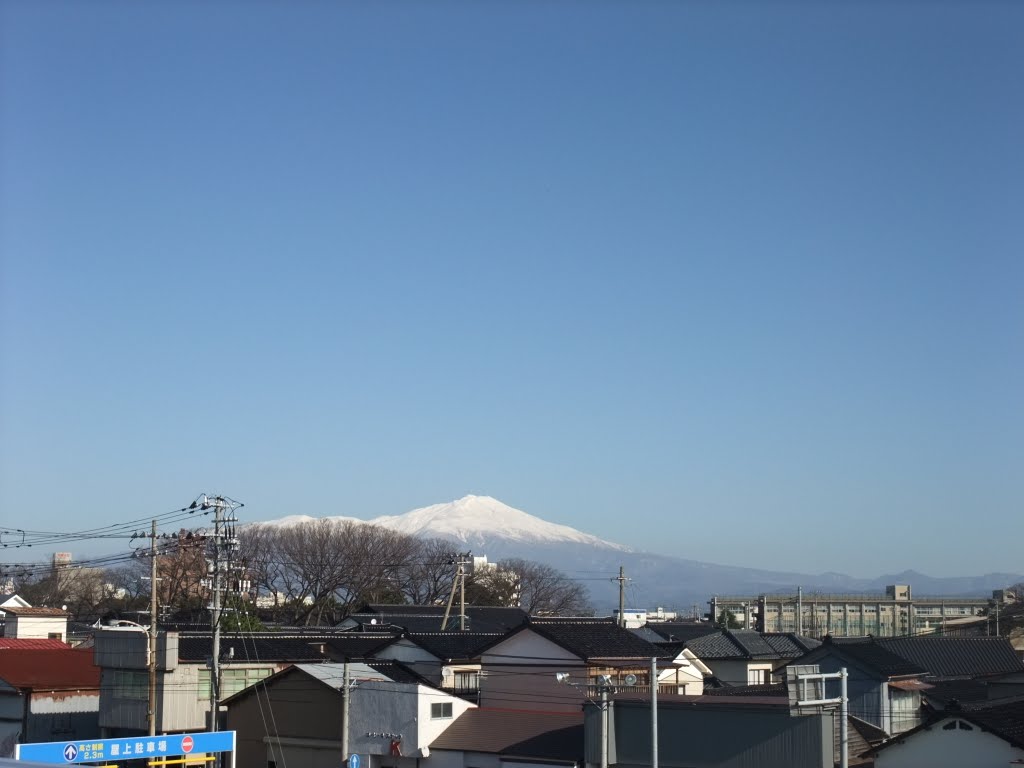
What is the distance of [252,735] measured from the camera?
36656mm

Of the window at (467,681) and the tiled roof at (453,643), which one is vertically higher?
the tiled roof at (453,643)

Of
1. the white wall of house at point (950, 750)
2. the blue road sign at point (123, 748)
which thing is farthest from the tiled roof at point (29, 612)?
the white wall of house at point (950, 750)

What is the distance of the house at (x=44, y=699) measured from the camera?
41.2 m

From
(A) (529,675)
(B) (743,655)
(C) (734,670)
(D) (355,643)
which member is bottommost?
(C) (734,670)

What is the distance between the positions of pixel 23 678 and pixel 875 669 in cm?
3012

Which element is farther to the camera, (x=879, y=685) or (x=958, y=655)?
(x=958, y=655)

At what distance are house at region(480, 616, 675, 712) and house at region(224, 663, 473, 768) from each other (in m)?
3.50

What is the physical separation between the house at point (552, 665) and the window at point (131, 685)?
11473 mm

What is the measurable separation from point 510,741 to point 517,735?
27cm

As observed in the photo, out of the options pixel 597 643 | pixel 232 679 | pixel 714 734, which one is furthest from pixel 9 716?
pixel 714 734

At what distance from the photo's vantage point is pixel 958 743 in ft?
90.4

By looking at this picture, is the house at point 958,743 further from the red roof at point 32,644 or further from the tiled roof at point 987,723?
the red roof at point 32,644

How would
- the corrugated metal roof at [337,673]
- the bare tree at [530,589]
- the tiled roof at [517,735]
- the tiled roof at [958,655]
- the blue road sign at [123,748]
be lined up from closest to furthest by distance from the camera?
the blue road sign at [123,748]
the tiled roof at [517,735]
the corrugated metal roof at [337,673]
the tiled roof at [958,655]
the bare tree at [530,589]

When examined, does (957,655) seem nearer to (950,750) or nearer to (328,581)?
(950,750)
